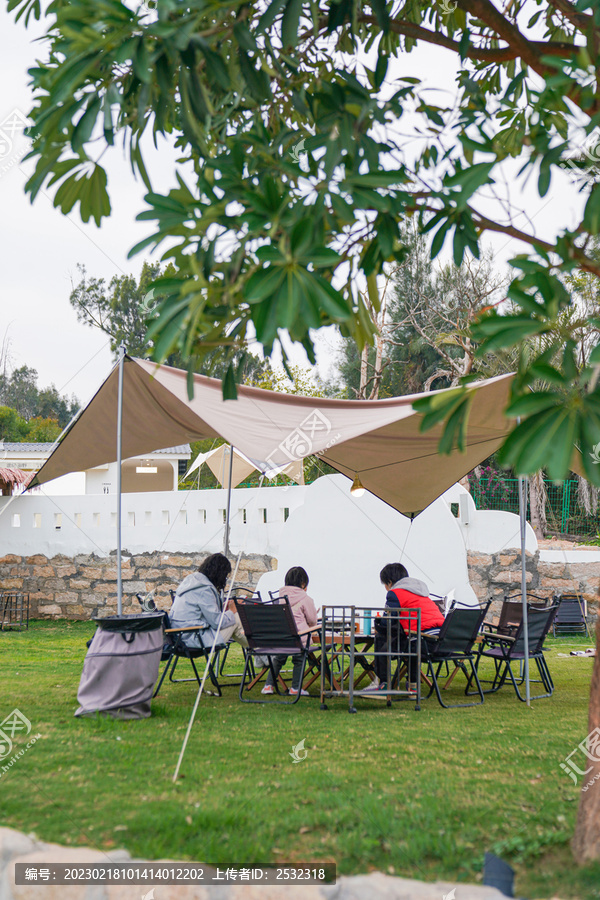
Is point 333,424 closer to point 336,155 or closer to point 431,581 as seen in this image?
point 336,155

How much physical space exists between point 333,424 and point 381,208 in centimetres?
285

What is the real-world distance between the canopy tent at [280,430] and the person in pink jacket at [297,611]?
3.06 feet

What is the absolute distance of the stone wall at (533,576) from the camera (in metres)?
9.21

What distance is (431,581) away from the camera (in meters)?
9.04

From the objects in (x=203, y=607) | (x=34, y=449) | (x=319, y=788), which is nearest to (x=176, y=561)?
(x=203, y=607)

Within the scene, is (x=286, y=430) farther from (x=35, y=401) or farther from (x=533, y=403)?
(x=35, y=401)

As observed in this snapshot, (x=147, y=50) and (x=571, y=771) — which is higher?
(x=147, y=50)

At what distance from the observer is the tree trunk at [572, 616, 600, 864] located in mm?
2309

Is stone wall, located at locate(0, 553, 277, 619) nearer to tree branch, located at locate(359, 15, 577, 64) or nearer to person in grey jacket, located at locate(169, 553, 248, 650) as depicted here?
person in grey jacket, located at locate(169, 553, 248, 650)

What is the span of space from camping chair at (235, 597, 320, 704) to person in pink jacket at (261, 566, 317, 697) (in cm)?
27

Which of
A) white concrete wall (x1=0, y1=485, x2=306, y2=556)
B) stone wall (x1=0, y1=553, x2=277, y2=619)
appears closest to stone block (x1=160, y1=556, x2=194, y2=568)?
stone wall (x1=0, y1=553, x2=277, y2=619)

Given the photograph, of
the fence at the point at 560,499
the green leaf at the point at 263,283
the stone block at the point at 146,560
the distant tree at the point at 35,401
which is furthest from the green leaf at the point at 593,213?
the distant tree at the point at 35,401

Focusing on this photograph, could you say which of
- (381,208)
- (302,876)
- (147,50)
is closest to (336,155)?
(381,208)

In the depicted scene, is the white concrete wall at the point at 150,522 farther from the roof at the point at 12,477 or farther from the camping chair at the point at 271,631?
the camping chair at the point at 271,631
